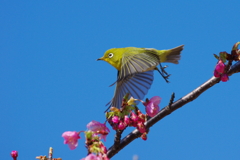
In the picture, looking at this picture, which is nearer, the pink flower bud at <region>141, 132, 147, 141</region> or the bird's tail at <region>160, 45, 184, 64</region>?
the pink flower bud at <region>141, 132, 147, 141</region>

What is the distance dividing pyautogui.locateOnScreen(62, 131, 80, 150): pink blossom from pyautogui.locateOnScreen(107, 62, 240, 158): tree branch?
33 centimetres

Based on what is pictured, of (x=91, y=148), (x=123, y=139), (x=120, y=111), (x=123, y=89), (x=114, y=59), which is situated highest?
(x=114, y=59)

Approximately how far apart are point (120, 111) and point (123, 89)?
93cm

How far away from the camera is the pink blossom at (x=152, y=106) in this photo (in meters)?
2.89

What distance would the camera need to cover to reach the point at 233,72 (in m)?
2.79

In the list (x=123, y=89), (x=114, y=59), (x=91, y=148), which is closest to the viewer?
(x=91, y=148)

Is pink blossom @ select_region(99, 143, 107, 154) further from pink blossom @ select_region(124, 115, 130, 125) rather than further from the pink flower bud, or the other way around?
the pink flower bud

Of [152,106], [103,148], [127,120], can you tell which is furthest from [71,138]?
[152,106]

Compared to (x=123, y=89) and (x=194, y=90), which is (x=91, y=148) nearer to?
(x=194, y=90)

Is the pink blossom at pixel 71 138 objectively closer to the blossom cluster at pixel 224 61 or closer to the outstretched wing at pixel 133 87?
the outstretched wing at pixel 133 87

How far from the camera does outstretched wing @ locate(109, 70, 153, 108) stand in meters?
3.58

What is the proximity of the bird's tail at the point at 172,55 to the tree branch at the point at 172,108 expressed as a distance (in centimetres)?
283

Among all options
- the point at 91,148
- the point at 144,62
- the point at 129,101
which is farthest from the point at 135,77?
the point at 91,148

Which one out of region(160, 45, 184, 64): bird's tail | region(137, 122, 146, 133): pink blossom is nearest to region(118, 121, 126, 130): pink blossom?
region(137, 122, 146, 133): pink blossom
